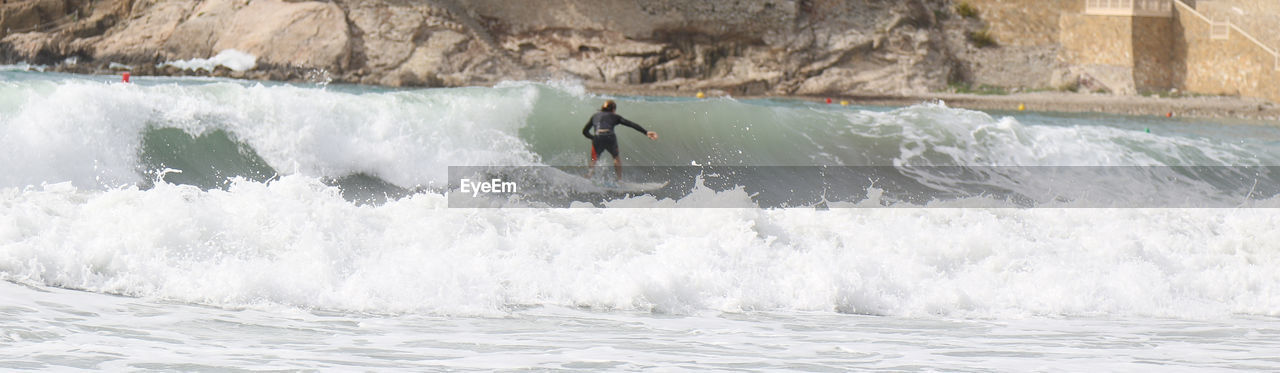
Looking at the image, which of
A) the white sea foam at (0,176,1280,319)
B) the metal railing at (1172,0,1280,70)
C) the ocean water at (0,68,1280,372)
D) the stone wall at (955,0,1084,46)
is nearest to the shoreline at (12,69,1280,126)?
the metal railing at (1172,0,1280,70)

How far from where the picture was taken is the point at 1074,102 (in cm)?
2970

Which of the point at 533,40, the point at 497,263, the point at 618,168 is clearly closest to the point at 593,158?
the point at 618,168

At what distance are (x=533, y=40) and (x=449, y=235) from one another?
27.3 metres

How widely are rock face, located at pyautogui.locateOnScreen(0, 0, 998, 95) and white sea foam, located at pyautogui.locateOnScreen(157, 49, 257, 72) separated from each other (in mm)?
265

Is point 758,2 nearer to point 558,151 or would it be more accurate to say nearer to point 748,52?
point 748,52

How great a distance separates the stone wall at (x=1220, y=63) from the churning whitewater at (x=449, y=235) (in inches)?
711

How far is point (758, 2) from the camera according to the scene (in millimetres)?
35562

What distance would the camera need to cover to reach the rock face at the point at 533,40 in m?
33.1

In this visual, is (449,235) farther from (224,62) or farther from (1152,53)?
(1152,53)

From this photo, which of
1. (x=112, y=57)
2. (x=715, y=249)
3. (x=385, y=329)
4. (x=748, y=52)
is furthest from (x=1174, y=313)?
(x=112, y=57)

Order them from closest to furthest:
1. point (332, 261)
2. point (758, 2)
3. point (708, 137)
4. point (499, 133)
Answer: point (332, 261) < point (499, 133) < point (708, 137) < point (758, 2)

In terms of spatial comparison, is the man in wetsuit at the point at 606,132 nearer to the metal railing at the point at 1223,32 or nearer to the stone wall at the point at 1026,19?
the metal railing at the point at 1223,32

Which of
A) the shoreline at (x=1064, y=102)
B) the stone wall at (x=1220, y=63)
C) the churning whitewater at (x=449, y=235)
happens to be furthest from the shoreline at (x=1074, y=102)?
the churning whitewater at (x=449, y=235)

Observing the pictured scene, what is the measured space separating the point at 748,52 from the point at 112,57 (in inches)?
718
